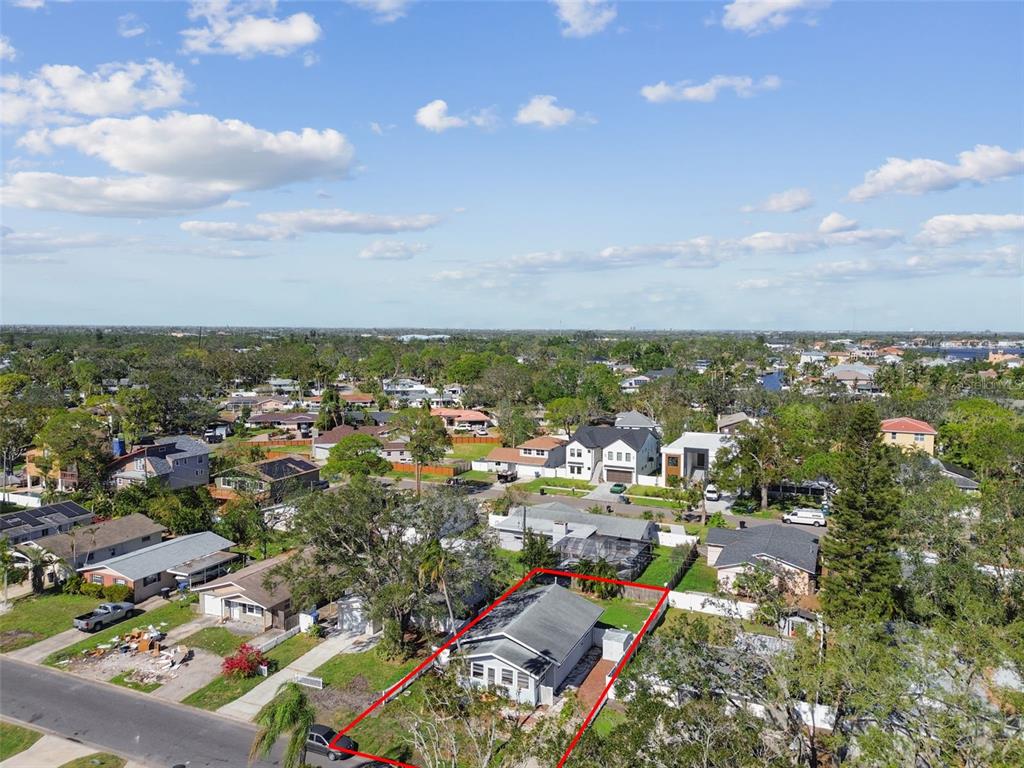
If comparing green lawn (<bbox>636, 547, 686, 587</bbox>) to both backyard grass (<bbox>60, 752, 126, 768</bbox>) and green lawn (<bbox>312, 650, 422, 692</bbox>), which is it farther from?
backyard grass (<bbox>60, 752, 126, 768</bbox>)

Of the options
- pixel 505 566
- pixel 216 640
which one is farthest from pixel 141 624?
pixel 505 566

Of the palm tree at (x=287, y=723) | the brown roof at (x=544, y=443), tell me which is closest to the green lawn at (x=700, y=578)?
the palm tree at (x=287, y=723)

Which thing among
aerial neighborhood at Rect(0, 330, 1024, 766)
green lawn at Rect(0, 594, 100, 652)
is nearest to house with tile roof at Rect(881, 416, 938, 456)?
aerial neighborhood at Rect(0, 330, 1024, 766)

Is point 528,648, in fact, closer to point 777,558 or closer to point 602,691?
point 602,691

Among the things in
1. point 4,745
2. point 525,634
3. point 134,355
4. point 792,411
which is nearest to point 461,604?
point 525,634

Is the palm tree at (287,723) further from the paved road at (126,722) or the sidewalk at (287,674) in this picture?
the sidewalk at (287,674)

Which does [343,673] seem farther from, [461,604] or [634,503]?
[634,503]
